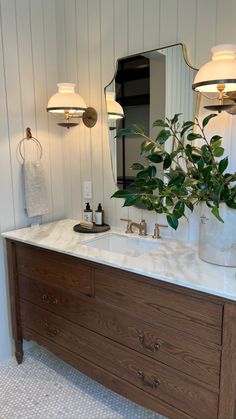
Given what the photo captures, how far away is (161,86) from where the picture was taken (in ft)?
5.94

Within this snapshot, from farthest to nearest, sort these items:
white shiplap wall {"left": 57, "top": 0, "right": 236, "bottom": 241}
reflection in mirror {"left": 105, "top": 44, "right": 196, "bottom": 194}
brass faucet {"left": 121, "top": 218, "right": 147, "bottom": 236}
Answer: brass faucet {"left": 121, "top": 218, "right": 147, "bottom": 236} → reflection in mirror {"left": 105, "top": 44, "right": 196, "bottom": 194} → white shiplap wall {"left": 57, "top": 0, "right": 236, "bottom": 241}

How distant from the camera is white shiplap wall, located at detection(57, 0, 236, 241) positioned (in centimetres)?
161

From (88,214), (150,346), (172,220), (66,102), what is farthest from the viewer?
(88,214)

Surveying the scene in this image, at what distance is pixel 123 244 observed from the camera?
2.01m

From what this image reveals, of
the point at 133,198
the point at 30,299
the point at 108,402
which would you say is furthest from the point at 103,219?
the point at 108,402

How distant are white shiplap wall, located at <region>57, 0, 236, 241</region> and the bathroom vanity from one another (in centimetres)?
38

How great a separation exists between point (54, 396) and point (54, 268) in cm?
75

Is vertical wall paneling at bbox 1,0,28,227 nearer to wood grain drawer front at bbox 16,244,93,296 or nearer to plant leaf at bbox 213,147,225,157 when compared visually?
wood grain drawer front at bbox 16,244,93,296

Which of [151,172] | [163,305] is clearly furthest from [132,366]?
[151,172]

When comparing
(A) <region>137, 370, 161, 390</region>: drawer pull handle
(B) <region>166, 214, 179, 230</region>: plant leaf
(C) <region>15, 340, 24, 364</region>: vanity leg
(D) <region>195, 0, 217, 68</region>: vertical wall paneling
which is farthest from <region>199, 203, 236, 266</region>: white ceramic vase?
(C) <region>15, 340, 24, 364</region>: vanity leg

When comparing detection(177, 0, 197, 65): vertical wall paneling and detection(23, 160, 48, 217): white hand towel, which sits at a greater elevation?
detection(177, 0, 197, 65): vertical wall paneling

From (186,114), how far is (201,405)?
4.39 ft

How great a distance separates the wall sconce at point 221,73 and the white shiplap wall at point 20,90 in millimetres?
1182

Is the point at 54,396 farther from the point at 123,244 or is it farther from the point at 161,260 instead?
the point at 161,260
